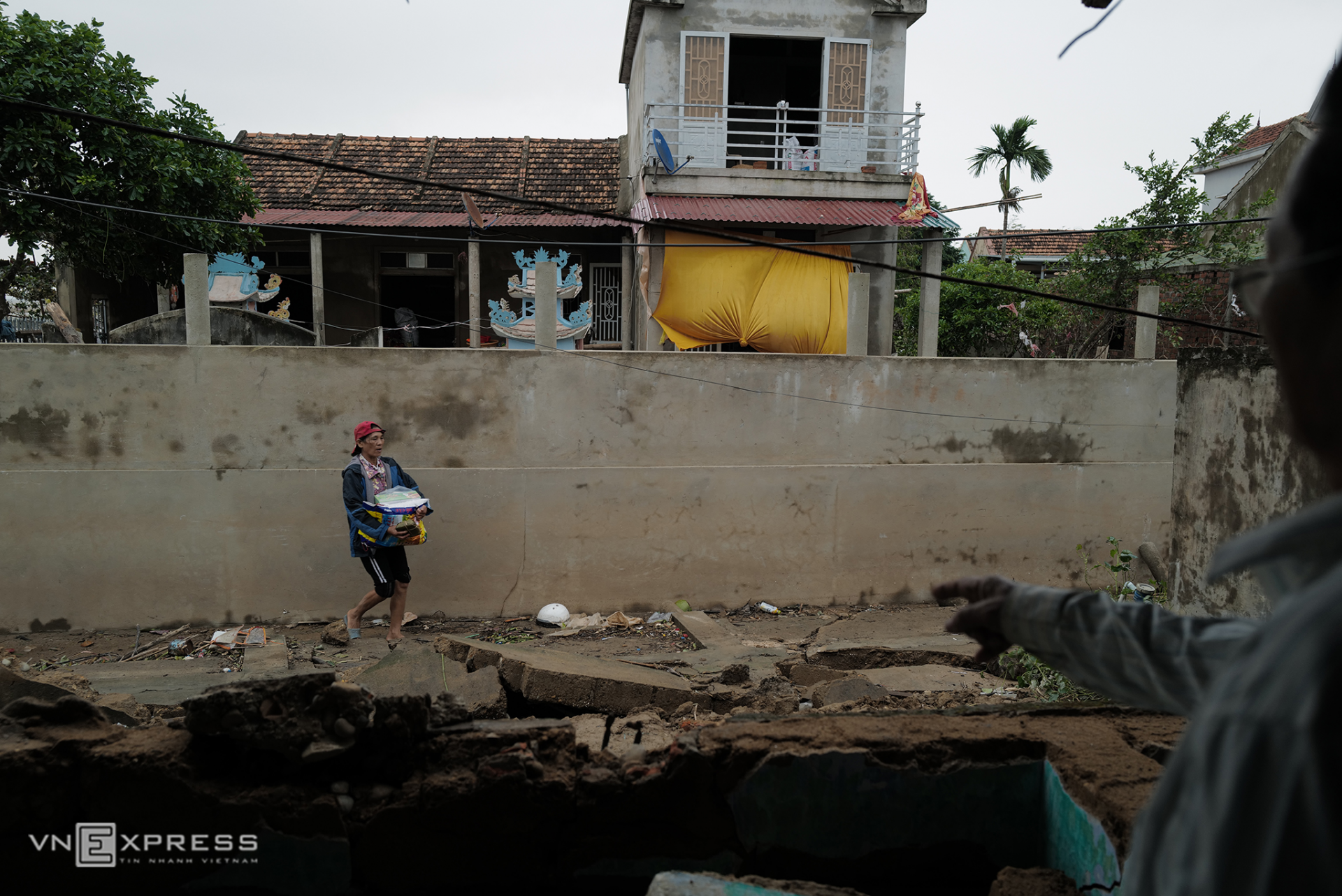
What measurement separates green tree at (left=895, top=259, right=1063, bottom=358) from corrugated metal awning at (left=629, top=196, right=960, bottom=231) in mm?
1410

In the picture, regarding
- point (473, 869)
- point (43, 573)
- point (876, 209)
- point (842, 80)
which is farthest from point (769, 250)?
point (473, 869)

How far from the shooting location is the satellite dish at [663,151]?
12.1 m

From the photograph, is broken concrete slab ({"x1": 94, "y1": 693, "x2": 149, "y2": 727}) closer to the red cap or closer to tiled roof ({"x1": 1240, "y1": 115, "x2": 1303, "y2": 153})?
the red cap

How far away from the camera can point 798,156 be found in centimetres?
1321

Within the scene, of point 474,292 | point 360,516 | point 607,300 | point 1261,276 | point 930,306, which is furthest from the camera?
point 607,300

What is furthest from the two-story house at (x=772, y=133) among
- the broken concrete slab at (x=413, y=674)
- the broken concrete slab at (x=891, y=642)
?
the broken concrete slab at (x=413, y=674)

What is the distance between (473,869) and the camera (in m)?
3.15

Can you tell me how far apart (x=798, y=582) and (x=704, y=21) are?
8887 millimetres

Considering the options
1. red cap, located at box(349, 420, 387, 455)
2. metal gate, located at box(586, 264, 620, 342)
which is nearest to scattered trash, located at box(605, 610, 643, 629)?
red cap, located at box(349, 420, 387, 455)

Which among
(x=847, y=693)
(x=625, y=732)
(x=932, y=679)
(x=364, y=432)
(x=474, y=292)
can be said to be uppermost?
(x=474, y=292)

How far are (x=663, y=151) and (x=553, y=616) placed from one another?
734 centimetres

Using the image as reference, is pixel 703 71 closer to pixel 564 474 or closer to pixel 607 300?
pixel 607 300

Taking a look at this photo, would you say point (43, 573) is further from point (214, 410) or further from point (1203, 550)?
point (1203, 550)

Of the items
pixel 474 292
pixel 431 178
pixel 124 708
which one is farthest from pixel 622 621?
pixel 431 178
